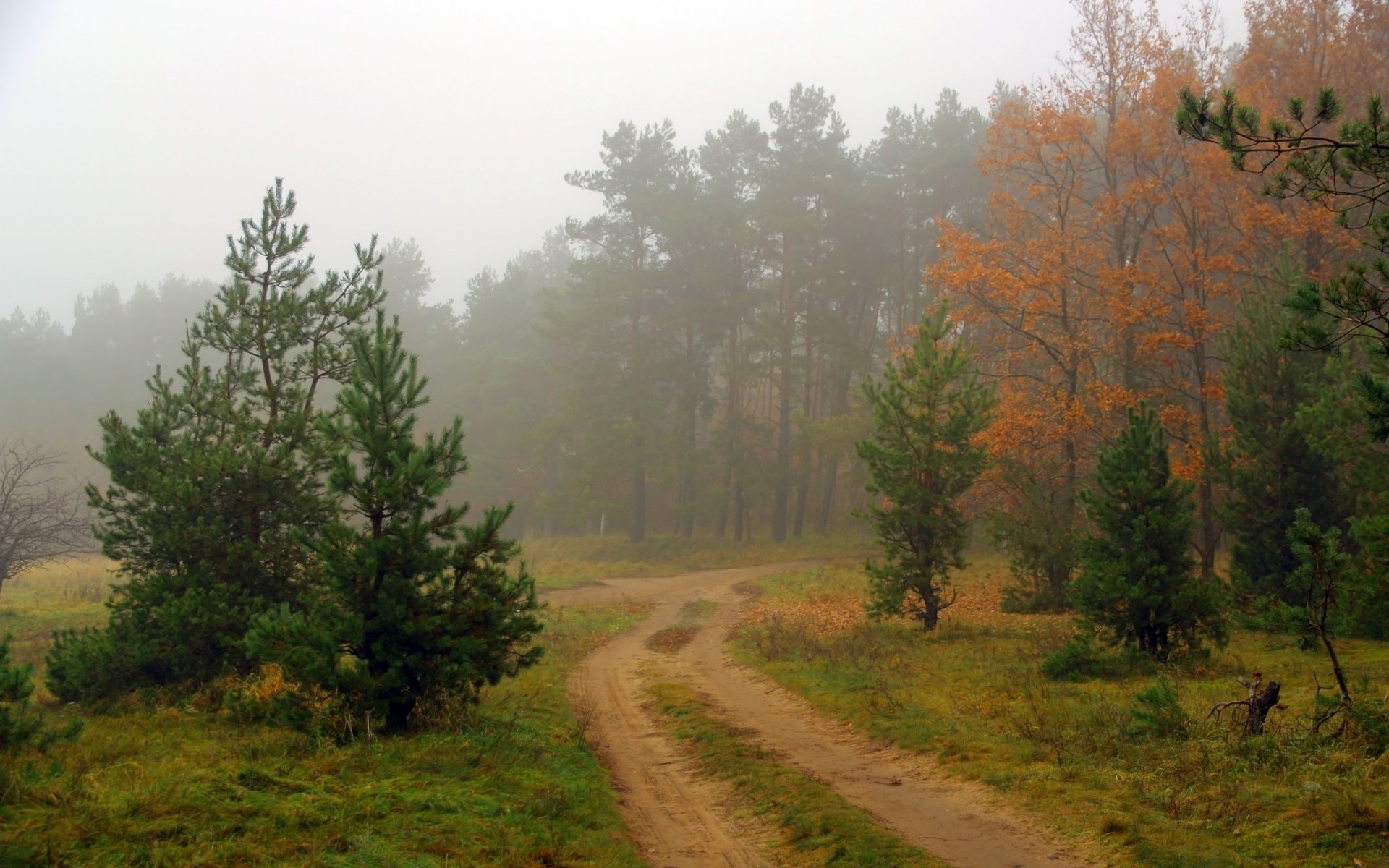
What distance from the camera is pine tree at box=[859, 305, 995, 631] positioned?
740 inches

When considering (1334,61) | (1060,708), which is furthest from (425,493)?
(1334,61)

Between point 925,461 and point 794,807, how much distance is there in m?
11.6

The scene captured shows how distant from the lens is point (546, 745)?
10.6 metres

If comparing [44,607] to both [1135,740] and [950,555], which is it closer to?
[950,555]

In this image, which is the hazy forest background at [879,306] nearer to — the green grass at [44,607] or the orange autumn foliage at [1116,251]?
the orange autumn foliage at [1116,251]

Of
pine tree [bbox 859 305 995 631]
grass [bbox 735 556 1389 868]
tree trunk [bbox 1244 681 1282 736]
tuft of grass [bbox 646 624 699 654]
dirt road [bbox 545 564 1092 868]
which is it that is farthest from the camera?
tuft of grass [bbox 646 624 699 654]

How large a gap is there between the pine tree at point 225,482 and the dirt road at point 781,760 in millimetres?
5600

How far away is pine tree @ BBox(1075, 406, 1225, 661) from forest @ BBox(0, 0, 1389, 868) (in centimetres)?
6

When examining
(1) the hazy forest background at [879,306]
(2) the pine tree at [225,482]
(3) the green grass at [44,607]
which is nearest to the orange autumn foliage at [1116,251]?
(1) the hazy forest background at [879,306]

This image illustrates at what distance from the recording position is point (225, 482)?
46.3 ft

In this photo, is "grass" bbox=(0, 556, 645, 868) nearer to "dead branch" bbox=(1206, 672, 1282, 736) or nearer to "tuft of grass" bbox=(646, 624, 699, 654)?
"dead branch" bbox=(1206, 672, 1282, 736)

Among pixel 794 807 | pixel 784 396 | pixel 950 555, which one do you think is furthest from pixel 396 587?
pixel 784 396

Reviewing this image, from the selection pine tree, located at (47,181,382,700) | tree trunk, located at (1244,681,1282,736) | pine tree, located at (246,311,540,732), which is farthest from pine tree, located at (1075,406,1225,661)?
pine tree, located at (47,181,382,700)

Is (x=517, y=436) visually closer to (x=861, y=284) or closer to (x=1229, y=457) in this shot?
(x=861, y=284)
